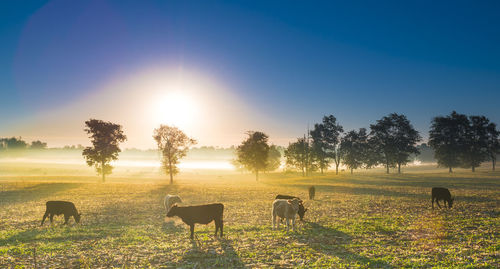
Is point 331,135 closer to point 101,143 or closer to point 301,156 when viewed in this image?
point 301,156

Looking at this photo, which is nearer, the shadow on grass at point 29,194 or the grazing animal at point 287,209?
the grazing animal at point 287,209

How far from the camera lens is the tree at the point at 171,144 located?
62812 mm

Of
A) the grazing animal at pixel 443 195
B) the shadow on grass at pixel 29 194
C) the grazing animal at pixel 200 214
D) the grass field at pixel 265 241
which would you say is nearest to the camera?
the grass field at pixel 265 241

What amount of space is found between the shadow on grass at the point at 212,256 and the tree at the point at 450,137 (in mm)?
98915

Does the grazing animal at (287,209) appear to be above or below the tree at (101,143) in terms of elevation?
below

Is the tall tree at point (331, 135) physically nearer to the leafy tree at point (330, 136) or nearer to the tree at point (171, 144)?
the leafy tree at point (330, 136)

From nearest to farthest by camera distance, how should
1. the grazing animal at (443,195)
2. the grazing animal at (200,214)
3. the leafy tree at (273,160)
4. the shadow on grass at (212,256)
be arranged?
the shadow on grass at (212,256)
the grazing animal at (200,214)
the grazing animal at (443,195)
the leafy tree at (273,160)

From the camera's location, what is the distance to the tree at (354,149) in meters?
93.8

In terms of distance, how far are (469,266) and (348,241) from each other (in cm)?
524

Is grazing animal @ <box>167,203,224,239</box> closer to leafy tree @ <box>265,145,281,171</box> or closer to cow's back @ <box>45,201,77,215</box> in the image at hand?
cow's back @ <box>45,201,77,215</box>

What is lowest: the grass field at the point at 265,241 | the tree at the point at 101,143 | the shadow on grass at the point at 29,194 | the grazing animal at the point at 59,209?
the shadow on grass at the point at 29,194

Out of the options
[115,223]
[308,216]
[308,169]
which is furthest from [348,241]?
[308,169]

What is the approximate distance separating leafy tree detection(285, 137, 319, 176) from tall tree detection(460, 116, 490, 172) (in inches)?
1930

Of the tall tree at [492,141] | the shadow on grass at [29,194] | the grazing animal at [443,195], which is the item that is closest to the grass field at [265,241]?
the grazing animal at [443,195]
